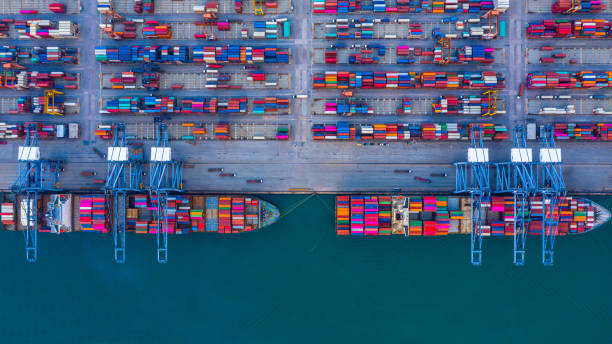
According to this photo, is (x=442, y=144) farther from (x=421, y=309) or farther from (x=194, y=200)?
(x=194, y=200)

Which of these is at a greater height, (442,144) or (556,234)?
(442,144)

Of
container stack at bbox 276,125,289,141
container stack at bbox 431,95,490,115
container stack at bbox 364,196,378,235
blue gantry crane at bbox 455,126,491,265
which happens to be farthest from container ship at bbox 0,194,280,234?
container stack at bbox 431,95,490,115

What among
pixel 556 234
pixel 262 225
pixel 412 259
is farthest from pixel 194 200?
pixel 556 234

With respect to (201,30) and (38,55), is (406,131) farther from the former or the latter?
(38,55)

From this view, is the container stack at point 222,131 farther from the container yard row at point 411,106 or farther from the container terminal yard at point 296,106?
the container yard row at point 411,106

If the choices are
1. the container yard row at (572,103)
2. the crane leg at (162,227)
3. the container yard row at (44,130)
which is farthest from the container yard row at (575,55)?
the container yard row at (44,130)

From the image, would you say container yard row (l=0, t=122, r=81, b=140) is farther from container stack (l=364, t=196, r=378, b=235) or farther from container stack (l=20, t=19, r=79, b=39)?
container stack (l=364, t=196, r=378, b=235)
